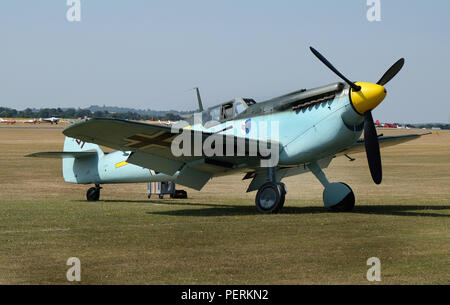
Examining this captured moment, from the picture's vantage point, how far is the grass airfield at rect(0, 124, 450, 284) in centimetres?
745

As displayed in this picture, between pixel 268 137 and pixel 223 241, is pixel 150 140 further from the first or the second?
pixel 223 241

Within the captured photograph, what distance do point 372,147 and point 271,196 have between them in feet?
7.31

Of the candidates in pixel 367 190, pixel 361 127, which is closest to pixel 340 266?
pixel 361 127

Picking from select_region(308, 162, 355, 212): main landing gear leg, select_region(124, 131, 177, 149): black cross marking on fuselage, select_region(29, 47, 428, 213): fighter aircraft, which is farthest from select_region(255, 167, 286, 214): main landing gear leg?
select_region(124, 131, 177, 149): black cross marking on fuselage

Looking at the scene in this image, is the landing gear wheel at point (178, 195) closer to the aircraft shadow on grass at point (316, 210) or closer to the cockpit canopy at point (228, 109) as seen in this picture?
the aircraft shadow on grass at point (316, 210)

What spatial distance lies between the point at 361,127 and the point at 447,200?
5041 millimetres

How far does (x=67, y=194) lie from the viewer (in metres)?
21.5

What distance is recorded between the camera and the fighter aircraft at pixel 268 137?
41.5ft

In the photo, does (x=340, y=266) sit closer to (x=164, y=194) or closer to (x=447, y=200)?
(x=447, y=200)

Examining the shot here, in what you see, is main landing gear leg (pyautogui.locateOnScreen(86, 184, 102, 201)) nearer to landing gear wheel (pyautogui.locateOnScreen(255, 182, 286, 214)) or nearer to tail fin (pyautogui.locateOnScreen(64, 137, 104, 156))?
tail fin (pyautogui.locateOnScreen(64, 137, 104, 156))

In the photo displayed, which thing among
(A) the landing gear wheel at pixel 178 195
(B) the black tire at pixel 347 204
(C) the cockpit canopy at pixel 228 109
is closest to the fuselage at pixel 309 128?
(C) the cockpit canopy at pixel 228 109

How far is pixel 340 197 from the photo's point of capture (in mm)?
14188

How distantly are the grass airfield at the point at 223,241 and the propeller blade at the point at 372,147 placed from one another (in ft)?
2.86

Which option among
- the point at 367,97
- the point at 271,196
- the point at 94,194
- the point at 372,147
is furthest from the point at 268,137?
the point at 94,194
